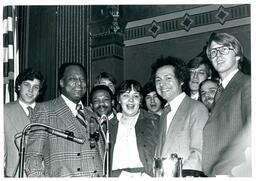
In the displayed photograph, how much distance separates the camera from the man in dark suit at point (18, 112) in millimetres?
2836

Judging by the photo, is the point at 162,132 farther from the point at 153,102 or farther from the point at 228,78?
the point at 153,102

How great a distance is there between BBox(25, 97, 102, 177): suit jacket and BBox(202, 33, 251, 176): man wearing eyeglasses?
28.4 inches

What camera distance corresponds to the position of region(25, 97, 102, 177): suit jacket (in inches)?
105

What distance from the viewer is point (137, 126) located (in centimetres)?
290

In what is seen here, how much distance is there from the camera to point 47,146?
2.74 meters

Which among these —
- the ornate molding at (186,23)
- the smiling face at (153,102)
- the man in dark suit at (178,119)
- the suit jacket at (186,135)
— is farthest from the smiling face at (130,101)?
the ornate molding at (186,23)

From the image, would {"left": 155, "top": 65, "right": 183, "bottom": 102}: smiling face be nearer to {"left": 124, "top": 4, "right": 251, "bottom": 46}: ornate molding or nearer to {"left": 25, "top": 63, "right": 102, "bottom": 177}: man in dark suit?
{"left": 25, "top": 63, "right": 102, "bottom": 177}: man in dark suit

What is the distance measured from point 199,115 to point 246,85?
13.3 inches

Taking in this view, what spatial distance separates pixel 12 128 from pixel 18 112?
5.4 inches

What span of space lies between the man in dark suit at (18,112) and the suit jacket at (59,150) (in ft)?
0.54

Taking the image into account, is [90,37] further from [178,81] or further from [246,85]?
[246,85]

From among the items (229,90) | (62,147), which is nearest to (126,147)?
(62,147)

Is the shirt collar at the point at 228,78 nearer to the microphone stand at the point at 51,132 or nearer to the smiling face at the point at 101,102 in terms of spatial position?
the microphone stand at the point at 51,132

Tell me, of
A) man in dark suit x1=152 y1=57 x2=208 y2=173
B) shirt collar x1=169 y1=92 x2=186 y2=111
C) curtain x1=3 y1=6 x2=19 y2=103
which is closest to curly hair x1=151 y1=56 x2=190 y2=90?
man in dark suit x1=152 y1=57 x2=208 y2=173
